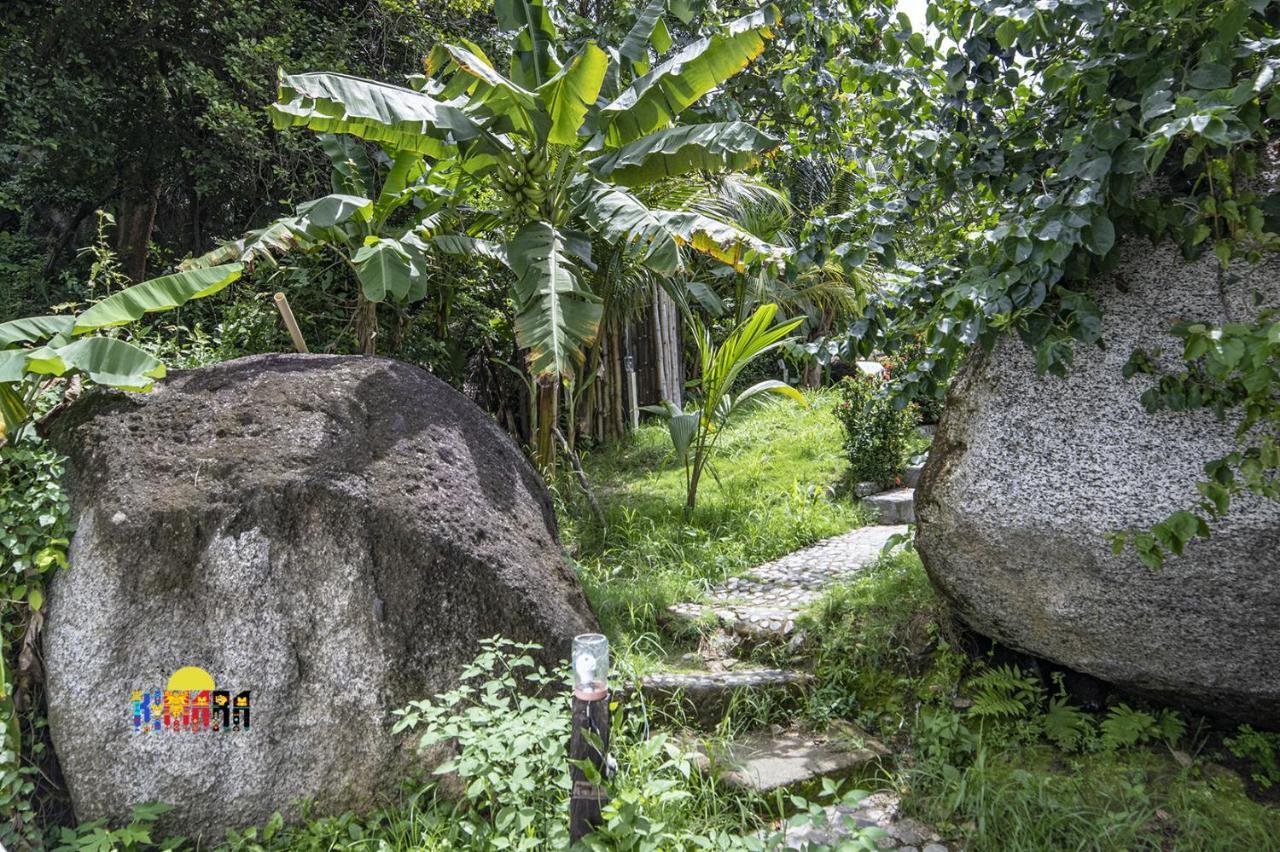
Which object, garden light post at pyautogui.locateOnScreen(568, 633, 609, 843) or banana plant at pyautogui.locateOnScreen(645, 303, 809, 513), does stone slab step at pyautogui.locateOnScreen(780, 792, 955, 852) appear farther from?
banana plant at pyautogui.locateOnScreen(645, 303, 809, 513)

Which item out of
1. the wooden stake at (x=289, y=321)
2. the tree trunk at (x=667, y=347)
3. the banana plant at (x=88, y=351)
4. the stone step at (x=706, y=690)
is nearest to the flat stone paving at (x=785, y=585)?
the stone step at (x=706, y=690)

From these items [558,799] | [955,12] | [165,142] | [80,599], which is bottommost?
[558,799]

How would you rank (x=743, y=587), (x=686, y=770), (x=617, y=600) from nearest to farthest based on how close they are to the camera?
1. (x=686, y=770)
2. (x=617, y=600)
3. (x=743, y=587)

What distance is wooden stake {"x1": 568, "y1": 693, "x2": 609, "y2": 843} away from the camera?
269 cm

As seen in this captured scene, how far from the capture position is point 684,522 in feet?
21.2

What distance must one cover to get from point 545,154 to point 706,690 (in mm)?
3661

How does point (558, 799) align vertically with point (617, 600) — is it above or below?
below

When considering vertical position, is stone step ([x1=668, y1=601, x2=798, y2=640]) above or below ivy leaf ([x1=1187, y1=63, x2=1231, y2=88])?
below

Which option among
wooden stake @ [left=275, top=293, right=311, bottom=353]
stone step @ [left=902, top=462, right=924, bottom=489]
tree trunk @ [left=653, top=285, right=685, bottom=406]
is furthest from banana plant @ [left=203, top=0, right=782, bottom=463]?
tree trunk @ [left=653, top=285, right=685, bottom=406]

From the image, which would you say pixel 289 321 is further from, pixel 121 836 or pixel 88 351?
pixel 121 836

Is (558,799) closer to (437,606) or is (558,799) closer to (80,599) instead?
(437,606)

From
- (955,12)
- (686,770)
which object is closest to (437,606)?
(686,770)

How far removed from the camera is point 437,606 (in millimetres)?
3600

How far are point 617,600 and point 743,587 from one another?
0.96 metres
